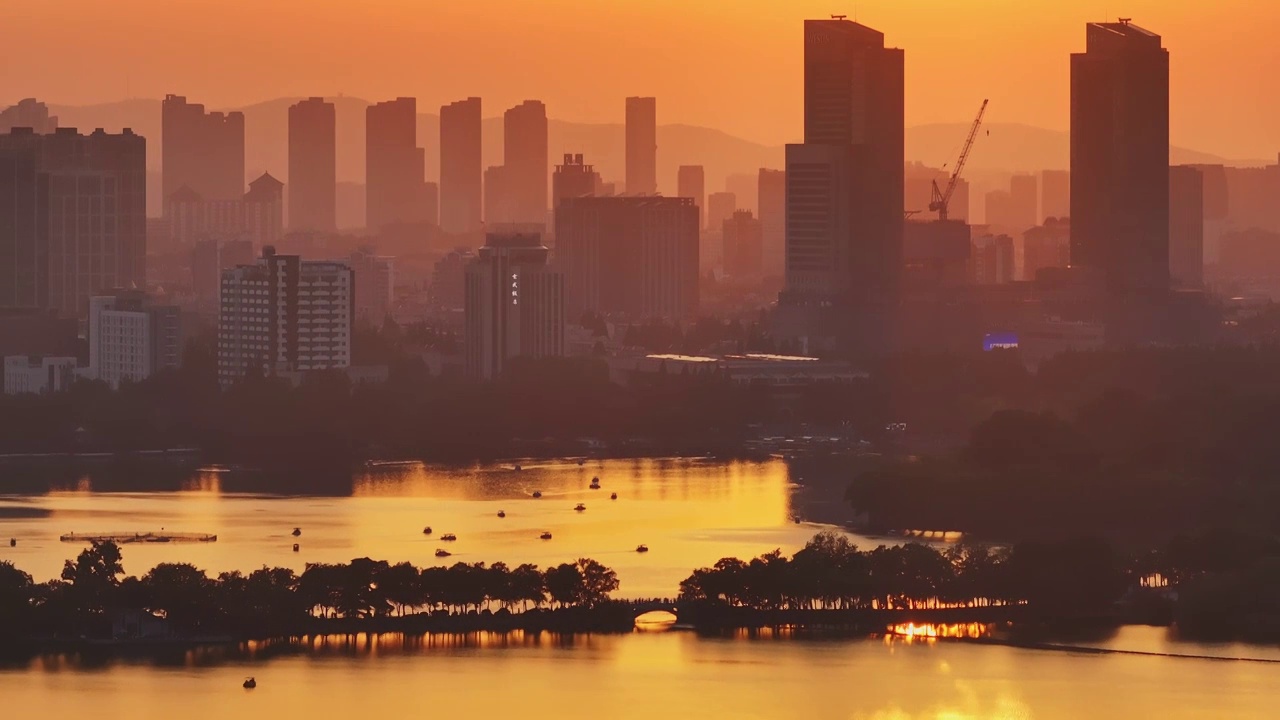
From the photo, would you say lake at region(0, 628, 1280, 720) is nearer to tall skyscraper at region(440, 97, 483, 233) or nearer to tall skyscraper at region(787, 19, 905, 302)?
tall skyscraper at region(787, 19, 905, 302)

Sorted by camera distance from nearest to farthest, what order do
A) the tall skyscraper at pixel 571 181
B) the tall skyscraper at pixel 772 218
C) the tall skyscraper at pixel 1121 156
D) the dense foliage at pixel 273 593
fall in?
1. the dense foliage at pixel 273 593
2. the tall skyscraper at pixel 1121 156
3. the tall skyscraper at pixel 571 181
4. the tall skyscraper at pixel 772 218

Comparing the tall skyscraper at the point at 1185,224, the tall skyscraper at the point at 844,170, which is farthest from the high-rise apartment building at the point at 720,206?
the tall skyscraper at the point at 844,170

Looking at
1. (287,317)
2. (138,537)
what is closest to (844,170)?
(287,317)

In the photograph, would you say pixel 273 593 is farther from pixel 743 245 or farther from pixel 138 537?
pixel 743 245

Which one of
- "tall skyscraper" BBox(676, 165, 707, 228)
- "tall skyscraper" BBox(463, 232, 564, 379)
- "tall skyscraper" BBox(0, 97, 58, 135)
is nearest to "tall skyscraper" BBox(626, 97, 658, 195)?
"tall skyscraper" BBox(676, 165, 707, 228)

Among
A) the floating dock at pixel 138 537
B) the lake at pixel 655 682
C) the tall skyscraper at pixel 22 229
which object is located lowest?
the lake at pixel 655 682

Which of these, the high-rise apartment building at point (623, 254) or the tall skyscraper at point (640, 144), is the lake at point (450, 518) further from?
the tall skyscraper at point (640, 144)

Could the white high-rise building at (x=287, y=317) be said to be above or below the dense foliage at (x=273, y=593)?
above
